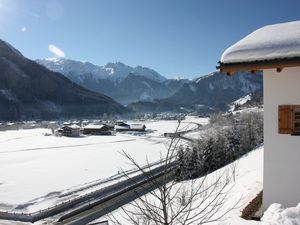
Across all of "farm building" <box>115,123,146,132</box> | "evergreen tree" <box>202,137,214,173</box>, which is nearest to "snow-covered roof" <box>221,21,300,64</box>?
"evergreen tree" <box>202,137,214,173</box>

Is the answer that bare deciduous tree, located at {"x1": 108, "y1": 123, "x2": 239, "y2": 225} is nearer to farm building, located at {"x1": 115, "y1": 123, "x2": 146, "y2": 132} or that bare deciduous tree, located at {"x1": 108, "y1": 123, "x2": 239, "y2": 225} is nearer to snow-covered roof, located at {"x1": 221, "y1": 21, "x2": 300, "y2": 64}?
snow-covered roof, located at {"x1": 221, "y1": 21, "x2": 300, "y2": 64}

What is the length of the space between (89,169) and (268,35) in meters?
36.8

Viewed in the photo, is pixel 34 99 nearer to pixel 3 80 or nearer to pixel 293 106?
pixel 3 80

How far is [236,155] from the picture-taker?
153ft

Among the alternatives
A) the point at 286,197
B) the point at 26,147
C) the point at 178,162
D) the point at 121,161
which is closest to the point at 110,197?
the point at 178,162

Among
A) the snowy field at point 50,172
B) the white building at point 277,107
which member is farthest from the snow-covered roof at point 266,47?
the snowy field at point 50,172

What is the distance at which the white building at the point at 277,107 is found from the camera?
916 cm

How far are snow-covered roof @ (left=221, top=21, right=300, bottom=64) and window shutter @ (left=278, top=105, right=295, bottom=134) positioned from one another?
148cm

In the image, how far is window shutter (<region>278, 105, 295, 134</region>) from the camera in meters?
9.44

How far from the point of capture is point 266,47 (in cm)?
906

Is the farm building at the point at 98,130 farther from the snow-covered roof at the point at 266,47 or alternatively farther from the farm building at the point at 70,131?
the snow-covered roof at the point at 266,47

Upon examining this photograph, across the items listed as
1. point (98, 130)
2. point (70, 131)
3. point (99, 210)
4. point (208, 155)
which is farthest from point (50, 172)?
point (98, 130)

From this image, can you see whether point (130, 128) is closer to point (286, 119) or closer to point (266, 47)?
point (286, 119)

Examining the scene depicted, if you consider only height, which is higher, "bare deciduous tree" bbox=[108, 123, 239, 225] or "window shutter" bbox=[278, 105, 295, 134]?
"window shutter" bbox=[278, 105, 295, 134]
